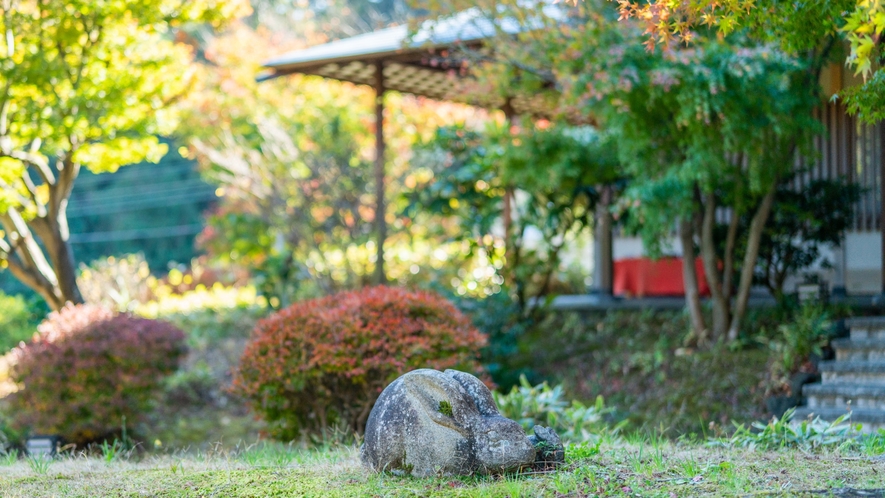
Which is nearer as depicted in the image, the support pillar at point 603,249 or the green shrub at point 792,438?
the green shrub at point 792,438

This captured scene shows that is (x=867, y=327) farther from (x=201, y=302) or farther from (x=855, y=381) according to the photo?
(x=201, y=302)

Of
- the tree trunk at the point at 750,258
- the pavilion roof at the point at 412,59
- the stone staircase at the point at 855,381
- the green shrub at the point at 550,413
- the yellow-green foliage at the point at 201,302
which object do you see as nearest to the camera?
the green shrub at the point at 550,413

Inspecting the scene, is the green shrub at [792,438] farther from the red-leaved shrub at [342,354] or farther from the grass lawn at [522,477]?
the red-leaved shrub at [342,354]

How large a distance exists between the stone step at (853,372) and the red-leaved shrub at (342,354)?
3274 millimetres

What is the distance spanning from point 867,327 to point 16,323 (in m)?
12.9

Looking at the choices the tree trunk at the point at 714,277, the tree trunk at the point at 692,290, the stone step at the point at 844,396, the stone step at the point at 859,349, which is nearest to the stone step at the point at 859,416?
the stone step at the point at 844,396

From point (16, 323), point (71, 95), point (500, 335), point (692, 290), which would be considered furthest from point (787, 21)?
point (16, 323)

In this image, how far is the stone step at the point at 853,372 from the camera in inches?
316

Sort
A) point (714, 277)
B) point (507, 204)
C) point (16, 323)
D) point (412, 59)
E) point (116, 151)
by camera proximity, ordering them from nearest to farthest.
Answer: point (714, 277)
point (116, 151)
point (412, 59)
point (507, 204)
point (16, 323)

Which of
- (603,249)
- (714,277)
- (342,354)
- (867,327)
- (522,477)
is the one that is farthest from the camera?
(603,249)

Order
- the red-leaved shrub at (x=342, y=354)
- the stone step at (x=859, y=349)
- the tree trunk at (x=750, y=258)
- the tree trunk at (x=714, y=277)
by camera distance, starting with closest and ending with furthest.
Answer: the red-leaved shrub at (x=342, y=354)
the stone step at (x=859, y=349)
the tree trunk at (x=750, y=258)
the tree trunk at (x=714, y=277)

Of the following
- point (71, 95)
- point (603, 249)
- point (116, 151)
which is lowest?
point (603, 249)

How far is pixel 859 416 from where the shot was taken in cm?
736

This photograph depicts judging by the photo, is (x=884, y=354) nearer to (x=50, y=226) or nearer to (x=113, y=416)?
(x=113, y=416)
